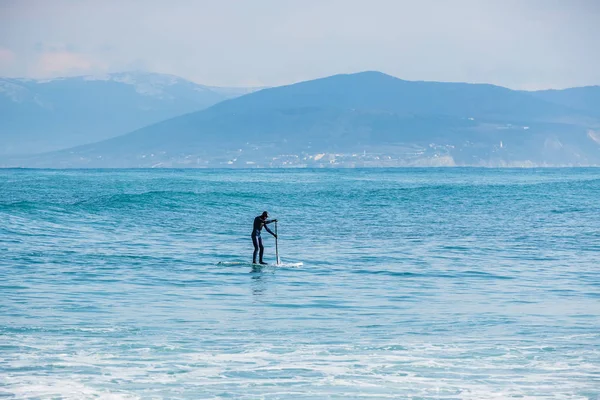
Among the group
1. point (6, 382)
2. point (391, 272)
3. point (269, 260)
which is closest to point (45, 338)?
point (6, 382)

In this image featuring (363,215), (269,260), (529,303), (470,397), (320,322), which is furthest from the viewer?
(363,215)

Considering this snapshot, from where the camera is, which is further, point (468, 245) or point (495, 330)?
point (468, 245)

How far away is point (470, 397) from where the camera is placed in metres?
11.4

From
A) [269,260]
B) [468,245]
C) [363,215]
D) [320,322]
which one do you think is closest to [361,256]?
[269,260]

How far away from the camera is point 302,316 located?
17297 millimetres

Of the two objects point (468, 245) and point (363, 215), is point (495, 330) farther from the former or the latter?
point (363, 215)

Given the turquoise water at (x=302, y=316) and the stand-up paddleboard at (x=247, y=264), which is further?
the stand-up paddleboard at (x=247, y=264)

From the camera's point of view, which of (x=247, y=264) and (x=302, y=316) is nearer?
(x=302, y=316)

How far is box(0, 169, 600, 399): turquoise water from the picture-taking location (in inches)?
480

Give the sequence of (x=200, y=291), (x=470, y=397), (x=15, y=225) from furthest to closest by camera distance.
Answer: (x=15, y=225) → (x=200, y=291) → (x=470, y=397)

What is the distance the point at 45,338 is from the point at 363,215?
37635 mm

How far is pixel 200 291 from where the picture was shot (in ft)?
68.5

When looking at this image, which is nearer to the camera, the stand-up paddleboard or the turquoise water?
the turquoise water

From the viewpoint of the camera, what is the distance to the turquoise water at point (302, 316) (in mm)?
12180
